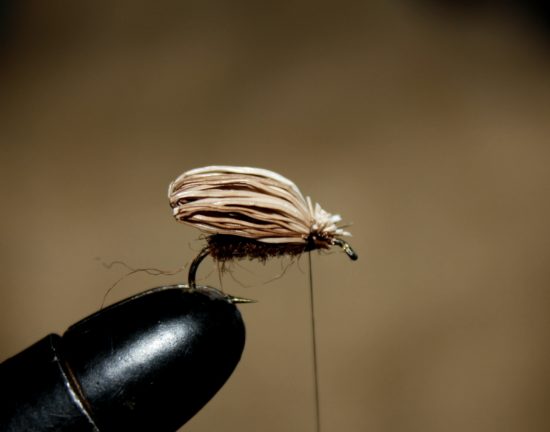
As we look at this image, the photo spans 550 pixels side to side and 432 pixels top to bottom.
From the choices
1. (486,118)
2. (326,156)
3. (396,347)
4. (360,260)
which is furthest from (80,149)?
(486,118)

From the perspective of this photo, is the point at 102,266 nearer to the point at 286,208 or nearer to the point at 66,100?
the point at 66,100

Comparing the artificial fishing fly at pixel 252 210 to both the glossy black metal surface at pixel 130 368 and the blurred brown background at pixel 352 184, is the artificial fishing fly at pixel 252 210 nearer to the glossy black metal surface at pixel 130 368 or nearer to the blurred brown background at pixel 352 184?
the glossy black metal surface at pixel 130 368

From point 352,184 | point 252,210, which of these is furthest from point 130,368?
point 352,184

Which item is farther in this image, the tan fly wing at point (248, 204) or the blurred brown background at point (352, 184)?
the blurred brown background at point (352, 184)

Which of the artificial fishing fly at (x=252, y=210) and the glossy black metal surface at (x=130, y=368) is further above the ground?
the artificial fishing fly at (x=252, y=210)

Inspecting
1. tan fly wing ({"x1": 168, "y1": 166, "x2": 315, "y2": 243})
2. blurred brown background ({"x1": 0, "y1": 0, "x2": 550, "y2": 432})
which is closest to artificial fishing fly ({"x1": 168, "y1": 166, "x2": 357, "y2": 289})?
tan fly wing ({"x1": 168, "y1": 166, "x2": 315, "y2": 243})

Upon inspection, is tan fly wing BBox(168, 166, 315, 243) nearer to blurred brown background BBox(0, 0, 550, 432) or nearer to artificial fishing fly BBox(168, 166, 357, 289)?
artificial fishing fly BBox(168, 166, 357, 289)

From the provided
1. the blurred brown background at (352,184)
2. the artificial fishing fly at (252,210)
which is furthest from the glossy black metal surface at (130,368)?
the blurred brown background at (352,184)
